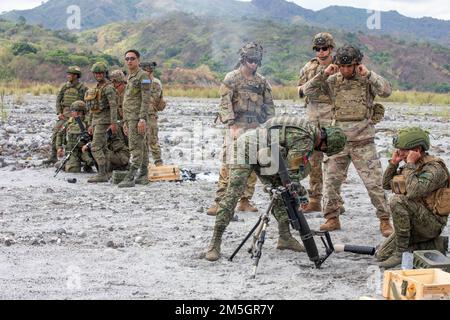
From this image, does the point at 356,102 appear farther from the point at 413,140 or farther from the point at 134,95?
the point at 134,95

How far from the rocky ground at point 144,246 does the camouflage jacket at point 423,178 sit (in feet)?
2.48

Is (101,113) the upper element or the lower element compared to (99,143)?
upper

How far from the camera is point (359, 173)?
7.45 m

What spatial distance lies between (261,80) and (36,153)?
6.36m

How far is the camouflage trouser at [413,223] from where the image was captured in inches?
242

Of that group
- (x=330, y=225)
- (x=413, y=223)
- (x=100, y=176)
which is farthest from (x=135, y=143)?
(x=413, y=223)

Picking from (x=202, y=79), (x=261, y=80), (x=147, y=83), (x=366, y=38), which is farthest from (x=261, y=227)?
(x=366, y=38)

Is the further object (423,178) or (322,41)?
(322,41)

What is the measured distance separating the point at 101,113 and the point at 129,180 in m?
1.10

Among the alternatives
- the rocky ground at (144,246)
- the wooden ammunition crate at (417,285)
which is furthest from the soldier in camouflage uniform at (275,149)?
the wooden ammunition crate at (417,285)

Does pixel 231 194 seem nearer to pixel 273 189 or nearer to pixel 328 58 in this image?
pixel 273 189

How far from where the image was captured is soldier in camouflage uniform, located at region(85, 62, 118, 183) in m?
10.4

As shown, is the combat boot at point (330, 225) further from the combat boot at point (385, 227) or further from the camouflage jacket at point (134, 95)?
the camouflage jacket at point (134, 95)

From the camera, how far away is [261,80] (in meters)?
8.48
